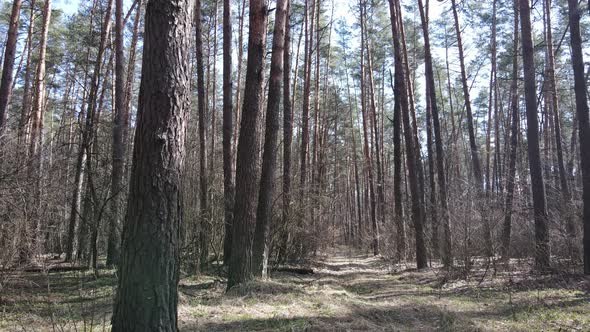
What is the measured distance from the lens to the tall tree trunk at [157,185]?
3.21 metres

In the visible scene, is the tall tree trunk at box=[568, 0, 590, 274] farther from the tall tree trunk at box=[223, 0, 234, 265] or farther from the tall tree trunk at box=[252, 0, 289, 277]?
the tall tree trunk at box=[223, 0, 234, 265]

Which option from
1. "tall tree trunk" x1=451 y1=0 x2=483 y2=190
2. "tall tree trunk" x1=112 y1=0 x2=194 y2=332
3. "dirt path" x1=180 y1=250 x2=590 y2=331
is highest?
"tall tree trunk" x1=451 y1=0 x2=483 y2=190

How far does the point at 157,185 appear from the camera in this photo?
327 centimetres

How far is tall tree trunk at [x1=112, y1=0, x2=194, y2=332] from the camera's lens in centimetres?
321

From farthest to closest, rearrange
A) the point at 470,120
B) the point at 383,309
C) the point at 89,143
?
the point at 470,120 < the point at 89,143 < the point at 383,309

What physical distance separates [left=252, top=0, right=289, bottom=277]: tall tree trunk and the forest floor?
600mm

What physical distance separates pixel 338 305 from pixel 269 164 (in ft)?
8.93

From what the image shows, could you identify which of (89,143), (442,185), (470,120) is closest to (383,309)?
(89,143)

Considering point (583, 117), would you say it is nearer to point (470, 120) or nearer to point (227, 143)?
point (227, 143)

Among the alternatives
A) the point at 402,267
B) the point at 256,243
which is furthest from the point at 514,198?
the point at 256,243

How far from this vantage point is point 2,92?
978 cm

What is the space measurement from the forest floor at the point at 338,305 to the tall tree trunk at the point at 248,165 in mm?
398

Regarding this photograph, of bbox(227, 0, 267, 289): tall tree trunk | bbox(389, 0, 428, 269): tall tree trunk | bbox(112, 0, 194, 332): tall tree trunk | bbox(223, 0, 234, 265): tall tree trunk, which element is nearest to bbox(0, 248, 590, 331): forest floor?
bbox(227, 0, 267, 289): tall tree trunk

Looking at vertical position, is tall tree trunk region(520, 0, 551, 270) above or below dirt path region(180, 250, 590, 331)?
above
